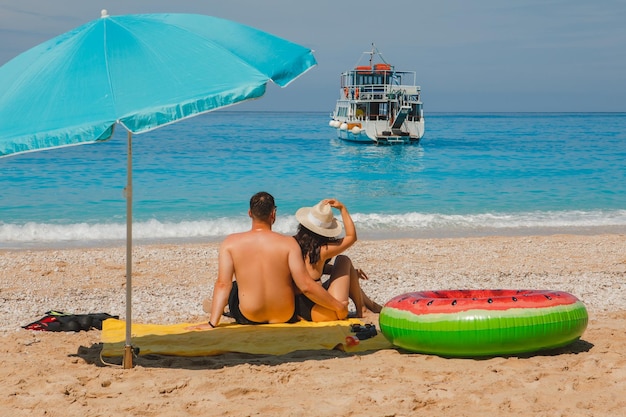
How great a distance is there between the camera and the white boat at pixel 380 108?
4231cm

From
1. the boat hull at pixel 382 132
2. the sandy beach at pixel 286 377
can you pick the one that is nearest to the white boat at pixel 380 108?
the boat hull at pixel 382 132

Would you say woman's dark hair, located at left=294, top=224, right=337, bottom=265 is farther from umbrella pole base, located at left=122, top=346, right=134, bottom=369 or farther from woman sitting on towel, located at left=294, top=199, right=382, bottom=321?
umbrella pole base, located at left=122, top=346, right=134, bottom=369

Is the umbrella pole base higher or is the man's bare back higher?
the man's bare back

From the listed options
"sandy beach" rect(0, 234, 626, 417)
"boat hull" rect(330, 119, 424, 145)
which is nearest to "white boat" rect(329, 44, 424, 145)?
"boat hull" rect(330, 119, 424, 145)

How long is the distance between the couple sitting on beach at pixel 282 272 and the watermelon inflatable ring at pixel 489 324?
80 centimetres

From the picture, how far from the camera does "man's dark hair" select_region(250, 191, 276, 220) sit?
4.95 metres

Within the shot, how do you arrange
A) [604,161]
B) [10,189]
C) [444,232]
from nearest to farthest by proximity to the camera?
[444,232] < [10,189] < [604,161]

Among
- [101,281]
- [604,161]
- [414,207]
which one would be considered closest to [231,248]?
[101,281]

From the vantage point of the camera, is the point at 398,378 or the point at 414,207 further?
the point at 414,207

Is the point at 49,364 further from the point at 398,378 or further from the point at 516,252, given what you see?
the point at 516,252

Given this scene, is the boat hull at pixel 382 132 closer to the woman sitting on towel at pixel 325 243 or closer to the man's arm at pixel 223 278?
the woman sitting on towel at pixel 325 243

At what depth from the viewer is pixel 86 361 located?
15.9 ft

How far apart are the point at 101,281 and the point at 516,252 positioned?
570 cm

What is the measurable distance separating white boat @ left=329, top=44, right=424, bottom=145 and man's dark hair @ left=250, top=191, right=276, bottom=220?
36.8 m
